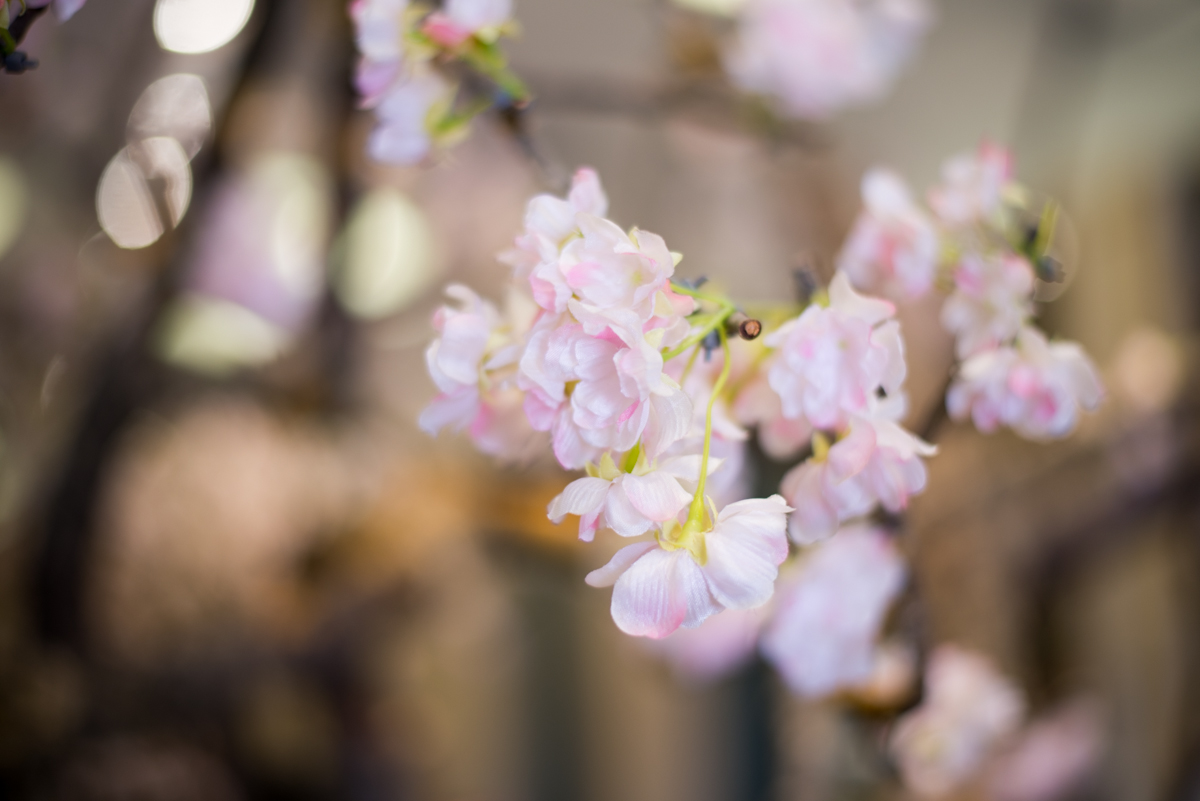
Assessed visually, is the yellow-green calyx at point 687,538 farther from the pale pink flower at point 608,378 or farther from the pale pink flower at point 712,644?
the pale pink flower at point 712,644

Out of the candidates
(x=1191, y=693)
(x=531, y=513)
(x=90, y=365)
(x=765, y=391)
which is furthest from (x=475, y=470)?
(x=1191, y=693)

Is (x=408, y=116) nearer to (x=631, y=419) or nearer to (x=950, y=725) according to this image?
(x=631, y=419)

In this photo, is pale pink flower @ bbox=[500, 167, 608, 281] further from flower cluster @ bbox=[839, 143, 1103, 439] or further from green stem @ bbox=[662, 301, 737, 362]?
flower cluster @ bbox=[839, 143, 1103, 439]

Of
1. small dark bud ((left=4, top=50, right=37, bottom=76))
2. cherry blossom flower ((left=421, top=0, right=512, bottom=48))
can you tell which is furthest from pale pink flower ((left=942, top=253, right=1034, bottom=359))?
small dark bud ((left=4, top=50, right=37, bottom=76))

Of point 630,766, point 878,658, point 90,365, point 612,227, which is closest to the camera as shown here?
point 612,227

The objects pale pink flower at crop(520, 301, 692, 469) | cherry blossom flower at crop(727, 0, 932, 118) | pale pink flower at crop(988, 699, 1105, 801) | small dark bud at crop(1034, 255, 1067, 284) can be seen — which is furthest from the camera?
pale pink flower at crop(988, 699, 1105, 801)

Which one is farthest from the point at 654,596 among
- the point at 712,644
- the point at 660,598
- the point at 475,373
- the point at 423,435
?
the point at 423,435

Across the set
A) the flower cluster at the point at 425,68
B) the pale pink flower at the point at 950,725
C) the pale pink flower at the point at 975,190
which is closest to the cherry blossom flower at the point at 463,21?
the flower cluster at the point at 425,68

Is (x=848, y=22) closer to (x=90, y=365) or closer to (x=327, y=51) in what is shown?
(x=327, y=51)
